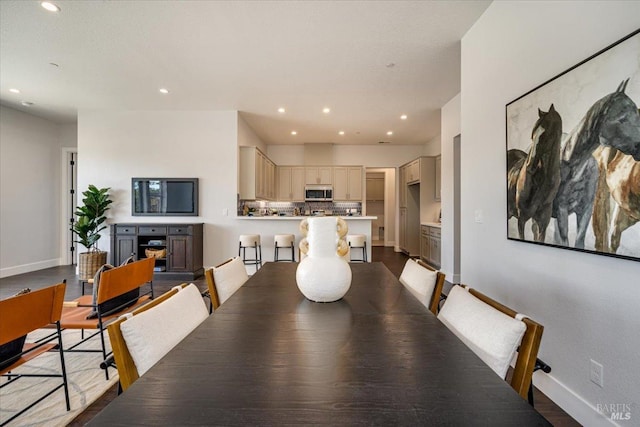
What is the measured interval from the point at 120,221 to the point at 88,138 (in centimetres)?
167

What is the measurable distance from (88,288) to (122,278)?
3.13 metres

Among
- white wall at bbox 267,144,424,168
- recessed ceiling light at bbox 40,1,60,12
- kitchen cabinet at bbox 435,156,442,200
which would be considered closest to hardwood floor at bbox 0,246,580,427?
kitchen cabinet at bbox 435,156,442,200

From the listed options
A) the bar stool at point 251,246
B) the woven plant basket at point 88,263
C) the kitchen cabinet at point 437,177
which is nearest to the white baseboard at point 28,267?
the woven plant basket at point 88,263

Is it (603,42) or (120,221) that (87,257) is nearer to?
(120,221)

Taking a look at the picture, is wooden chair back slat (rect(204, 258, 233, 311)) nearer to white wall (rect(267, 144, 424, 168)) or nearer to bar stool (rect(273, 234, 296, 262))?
bar stool (rect(273, 234, 296, 262))

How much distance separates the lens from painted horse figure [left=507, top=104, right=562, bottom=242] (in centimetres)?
166

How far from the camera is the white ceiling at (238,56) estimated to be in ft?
8.16

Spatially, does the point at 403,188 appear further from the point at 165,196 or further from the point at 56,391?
the point at 56,391

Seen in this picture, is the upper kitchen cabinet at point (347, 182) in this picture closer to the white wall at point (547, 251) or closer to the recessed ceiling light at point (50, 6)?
the white wall at point (547, 251)

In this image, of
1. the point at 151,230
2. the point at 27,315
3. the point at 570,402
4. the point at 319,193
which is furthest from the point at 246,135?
the point at 570,402

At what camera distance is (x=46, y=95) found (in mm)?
4348

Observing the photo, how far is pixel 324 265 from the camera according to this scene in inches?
48.5

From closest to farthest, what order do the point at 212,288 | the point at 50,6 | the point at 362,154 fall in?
the point at 212,288
the point at 50,6
the point at 362,154

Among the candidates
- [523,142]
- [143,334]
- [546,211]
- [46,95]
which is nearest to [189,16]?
[143,334]
